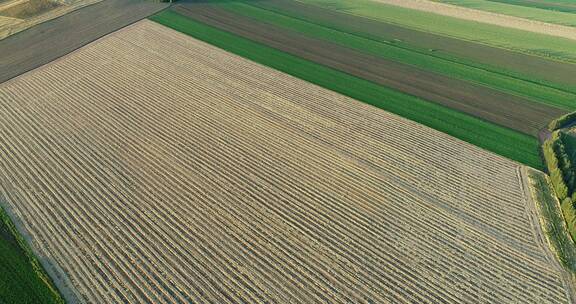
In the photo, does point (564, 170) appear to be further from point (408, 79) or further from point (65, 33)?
point (65, 33)

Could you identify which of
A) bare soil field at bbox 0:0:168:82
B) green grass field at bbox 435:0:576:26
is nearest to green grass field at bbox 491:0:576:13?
green grass field at bbox 435:0:576:26

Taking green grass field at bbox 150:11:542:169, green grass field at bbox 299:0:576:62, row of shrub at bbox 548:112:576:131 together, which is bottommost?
green grass field at bbox 150:11:542:169

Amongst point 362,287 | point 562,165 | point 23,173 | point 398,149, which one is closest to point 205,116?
point 23,173

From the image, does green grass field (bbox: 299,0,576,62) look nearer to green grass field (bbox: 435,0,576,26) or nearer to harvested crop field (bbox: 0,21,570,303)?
green grass field (bbox: 435,0,576,26)

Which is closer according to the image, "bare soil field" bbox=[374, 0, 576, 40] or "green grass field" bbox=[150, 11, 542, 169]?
"green grass field" bbox=[150, 11, 542, 169]

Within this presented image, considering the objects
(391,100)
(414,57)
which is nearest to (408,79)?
(391,100)

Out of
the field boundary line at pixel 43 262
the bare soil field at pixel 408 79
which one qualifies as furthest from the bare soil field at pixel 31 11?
the field boundary line at pixel 43 262

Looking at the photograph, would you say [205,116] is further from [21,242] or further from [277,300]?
[277,300]

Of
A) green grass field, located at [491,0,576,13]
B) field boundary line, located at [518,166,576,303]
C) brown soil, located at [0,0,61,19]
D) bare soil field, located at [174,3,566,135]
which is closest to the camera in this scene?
field boundary line, located at [518,166,576,303]
